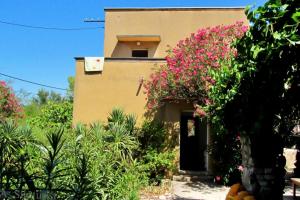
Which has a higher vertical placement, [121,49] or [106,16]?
[106,16]

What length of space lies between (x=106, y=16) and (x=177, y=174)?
913 centimetres

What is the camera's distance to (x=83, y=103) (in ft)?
47.6

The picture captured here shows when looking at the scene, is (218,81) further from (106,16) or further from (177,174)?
(106,16)

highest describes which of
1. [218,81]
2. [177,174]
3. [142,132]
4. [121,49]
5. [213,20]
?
[213,20]

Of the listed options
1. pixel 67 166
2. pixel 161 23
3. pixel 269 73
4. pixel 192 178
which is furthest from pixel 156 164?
pixel 269 73

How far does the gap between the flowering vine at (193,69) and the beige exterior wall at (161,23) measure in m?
3.41

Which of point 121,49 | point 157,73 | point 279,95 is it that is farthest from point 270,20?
point 121,49

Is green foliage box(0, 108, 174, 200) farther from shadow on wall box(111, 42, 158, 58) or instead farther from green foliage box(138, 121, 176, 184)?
shadow on wall box(111, 42, 158, 58)

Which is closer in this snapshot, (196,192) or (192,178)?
(196,192)

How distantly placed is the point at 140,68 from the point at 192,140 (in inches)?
190

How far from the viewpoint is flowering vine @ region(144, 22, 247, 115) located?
38.9ft

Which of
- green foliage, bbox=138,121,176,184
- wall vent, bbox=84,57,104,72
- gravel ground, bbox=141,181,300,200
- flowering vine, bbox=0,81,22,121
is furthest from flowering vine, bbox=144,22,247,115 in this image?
flowering vine, bbox=0,81,22,121

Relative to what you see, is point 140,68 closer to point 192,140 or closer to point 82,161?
point 192,140

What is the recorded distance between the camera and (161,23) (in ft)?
56.5
